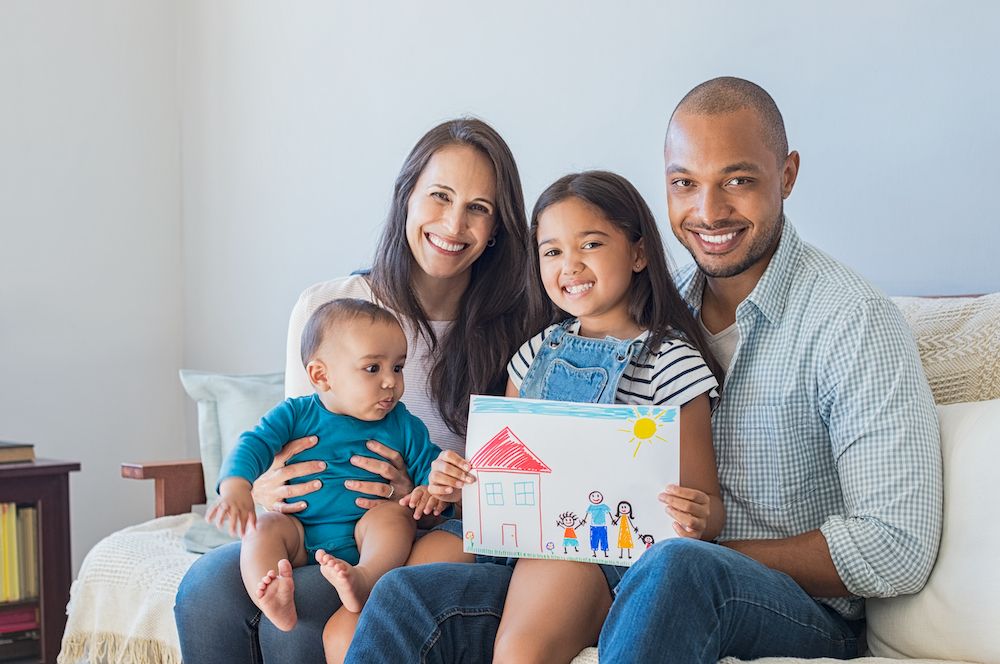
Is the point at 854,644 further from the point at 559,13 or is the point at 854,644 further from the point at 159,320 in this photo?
the point at 159,320

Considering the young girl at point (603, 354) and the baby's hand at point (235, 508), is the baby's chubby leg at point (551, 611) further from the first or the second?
the baby's hand at point (235, 508)

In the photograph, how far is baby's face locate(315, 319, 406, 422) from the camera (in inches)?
61.3

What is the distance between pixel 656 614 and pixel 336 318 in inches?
31.7

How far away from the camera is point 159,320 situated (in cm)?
345

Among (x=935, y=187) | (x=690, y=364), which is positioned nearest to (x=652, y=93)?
(x=935, y=187)

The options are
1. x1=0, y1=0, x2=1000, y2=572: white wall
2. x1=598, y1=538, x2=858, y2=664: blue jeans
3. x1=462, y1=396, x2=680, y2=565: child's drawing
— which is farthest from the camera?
x1=0, y1=0, x2=1000, y2=572: white wall

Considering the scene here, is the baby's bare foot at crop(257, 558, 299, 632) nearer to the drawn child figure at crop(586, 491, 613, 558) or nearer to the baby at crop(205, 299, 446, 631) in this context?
the baby at crop(205, 299, 446, 631)

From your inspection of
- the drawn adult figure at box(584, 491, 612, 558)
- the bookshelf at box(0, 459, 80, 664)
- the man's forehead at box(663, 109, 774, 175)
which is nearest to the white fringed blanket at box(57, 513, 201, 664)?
the bookshelf at box(0, 459, 80, 664)

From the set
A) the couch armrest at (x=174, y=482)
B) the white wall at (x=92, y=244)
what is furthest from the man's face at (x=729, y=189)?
the white wall at (x=92, y=244)

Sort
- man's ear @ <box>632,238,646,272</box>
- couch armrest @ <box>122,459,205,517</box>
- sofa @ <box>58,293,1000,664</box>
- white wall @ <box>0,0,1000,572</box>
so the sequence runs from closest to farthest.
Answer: sofa @ <box>58,293,1000,664</box>
man's ear @ <box>632,238,646,272</box>
white wall @ <box>0,0,1000,572</box>
couch armrest @ <box>122,459,205,517</box>

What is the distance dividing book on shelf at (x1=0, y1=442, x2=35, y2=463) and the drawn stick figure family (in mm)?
1914

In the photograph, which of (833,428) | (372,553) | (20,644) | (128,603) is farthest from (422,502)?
(20,644)

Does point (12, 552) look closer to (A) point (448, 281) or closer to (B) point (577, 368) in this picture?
(A) point (448, 281)

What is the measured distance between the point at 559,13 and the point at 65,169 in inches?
74.2
